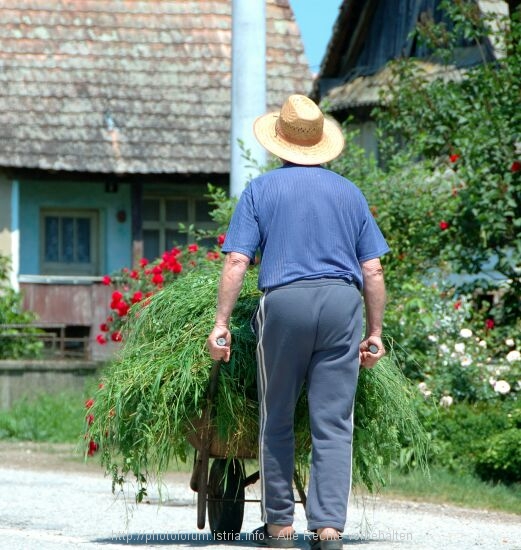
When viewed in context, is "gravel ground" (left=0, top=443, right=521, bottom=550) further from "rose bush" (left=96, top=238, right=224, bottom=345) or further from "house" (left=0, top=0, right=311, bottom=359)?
"house" (left=0, top=0, right=311, bottom=359)

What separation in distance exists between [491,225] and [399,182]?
39.5 inches

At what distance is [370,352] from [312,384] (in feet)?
1.08

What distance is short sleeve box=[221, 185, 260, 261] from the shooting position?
6461 millimetres

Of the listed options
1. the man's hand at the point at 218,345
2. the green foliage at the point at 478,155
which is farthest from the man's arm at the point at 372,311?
the green foliage at the point at 478,155

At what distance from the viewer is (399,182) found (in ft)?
41.2

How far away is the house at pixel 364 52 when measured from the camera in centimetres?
2270

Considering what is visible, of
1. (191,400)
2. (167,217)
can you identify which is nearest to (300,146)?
(191,400)

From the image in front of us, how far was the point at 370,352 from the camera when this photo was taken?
659cm

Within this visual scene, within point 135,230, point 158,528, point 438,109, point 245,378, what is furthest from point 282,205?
point 135,230

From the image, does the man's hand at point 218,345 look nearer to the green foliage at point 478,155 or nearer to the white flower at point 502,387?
the white flower at point 502,387

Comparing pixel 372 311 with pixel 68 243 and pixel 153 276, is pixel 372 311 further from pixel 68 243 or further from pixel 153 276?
pixel 68 243

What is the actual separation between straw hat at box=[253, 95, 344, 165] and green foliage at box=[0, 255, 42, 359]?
1200 cm

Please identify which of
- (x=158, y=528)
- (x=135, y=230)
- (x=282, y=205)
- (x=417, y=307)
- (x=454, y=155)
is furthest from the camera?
(x=135, y=230)

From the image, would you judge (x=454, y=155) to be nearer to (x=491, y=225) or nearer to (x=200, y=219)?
(x=491, y=225)
